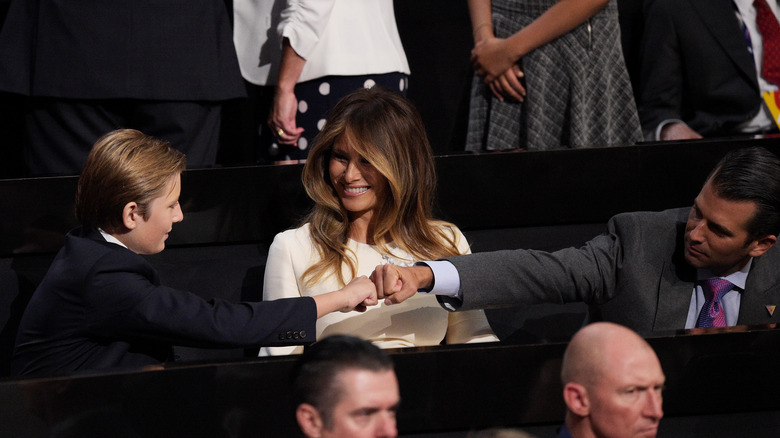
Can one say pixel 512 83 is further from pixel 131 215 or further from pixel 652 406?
pixel 652 406

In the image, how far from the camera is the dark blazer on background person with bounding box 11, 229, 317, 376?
5.96 feet

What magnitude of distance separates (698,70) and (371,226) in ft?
4.86

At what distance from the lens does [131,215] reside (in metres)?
1.91

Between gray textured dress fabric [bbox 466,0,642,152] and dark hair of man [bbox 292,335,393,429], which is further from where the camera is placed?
gray textured dress fabric [bbox 466,0,642,152]

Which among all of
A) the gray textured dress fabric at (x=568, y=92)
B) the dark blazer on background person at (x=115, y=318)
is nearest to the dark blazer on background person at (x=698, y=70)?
the gray textured dress fabric at (x=568, y=92)

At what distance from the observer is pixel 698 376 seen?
1.76 meters

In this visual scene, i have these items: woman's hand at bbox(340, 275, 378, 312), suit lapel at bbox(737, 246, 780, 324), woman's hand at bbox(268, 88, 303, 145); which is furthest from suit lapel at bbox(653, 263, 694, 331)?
woman's hand at bbox(268, 88, 303, 145)

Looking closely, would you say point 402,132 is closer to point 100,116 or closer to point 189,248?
point 189,248

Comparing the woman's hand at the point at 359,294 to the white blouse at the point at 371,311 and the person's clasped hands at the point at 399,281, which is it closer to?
the person's clasped hands at the point at 399,281

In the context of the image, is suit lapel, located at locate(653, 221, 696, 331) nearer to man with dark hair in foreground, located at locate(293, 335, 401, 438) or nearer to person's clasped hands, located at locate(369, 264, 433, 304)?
person's clasped hands, located at locate(369, 264, 433, 304)

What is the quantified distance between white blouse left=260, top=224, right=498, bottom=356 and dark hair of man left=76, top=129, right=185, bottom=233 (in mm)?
347

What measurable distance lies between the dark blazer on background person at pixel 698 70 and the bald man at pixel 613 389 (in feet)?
6.08

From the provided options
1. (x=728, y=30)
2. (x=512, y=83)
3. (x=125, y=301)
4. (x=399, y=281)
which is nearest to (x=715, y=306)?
(x=399, y=281)

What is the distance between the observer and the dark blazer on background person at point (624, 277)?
83.1 inches
